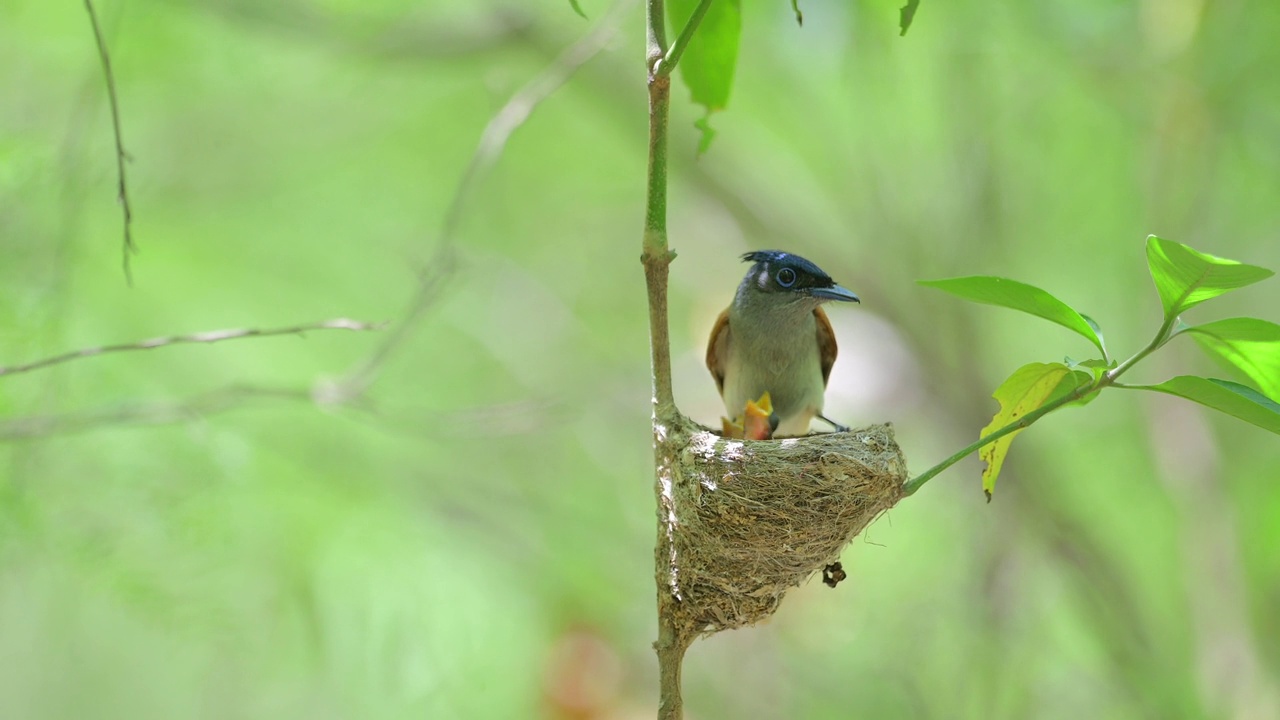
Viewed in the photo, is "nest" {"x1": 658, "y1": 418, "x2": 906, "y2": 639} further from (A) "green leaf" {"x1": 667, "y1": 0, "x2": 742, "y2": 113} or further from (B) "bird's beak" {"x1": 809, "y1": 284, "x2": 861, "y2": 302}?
(B) "bird's beak" {"x1": 809, "y1": 284, "x2": 861, "y2": 302}

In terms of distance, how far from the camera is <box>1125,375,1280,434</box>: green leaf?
1.60 meters

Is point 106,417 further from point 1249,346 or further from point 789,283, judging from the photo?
point 1249,346

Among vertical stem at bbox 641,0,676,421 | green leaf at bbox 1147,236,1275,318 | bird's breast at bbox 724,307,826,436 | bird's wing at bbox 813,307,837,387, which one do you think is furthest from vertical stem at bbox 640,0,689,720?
bird's wing at bbox 813,307,837,387

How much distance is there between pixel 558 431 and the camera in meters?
7.88

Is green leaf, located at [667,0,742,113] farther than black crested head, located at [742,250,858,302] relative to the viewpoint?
No

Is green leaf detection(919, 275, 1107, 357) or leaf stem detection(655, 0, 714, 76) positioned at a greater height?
leaf stem detection(655, 0, 714, 76)

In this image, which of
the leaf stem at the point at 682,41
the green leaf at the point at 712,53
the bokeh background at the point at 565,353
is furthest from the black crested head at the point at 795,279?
the leaf stem at the point at 682,41

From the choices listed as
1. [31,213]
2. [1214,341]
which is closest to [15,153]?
[31,213]

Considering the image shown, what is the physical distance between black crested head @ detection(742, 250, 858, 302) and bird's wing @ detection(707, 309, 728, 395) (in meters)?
0.31

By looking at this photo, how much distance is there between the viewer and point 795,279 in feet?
12.2

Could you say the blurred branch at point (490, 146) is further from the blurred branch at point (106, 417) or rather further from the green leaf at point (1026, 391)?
the green leaf at point (1026, 391)

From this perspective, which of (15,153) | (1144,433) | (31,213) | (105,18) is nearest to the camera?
(15,153)

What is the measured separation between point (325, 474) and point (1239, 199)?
6.10 meters

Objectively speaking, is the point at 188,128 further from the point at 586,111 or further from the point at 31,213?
the point at 586,111
